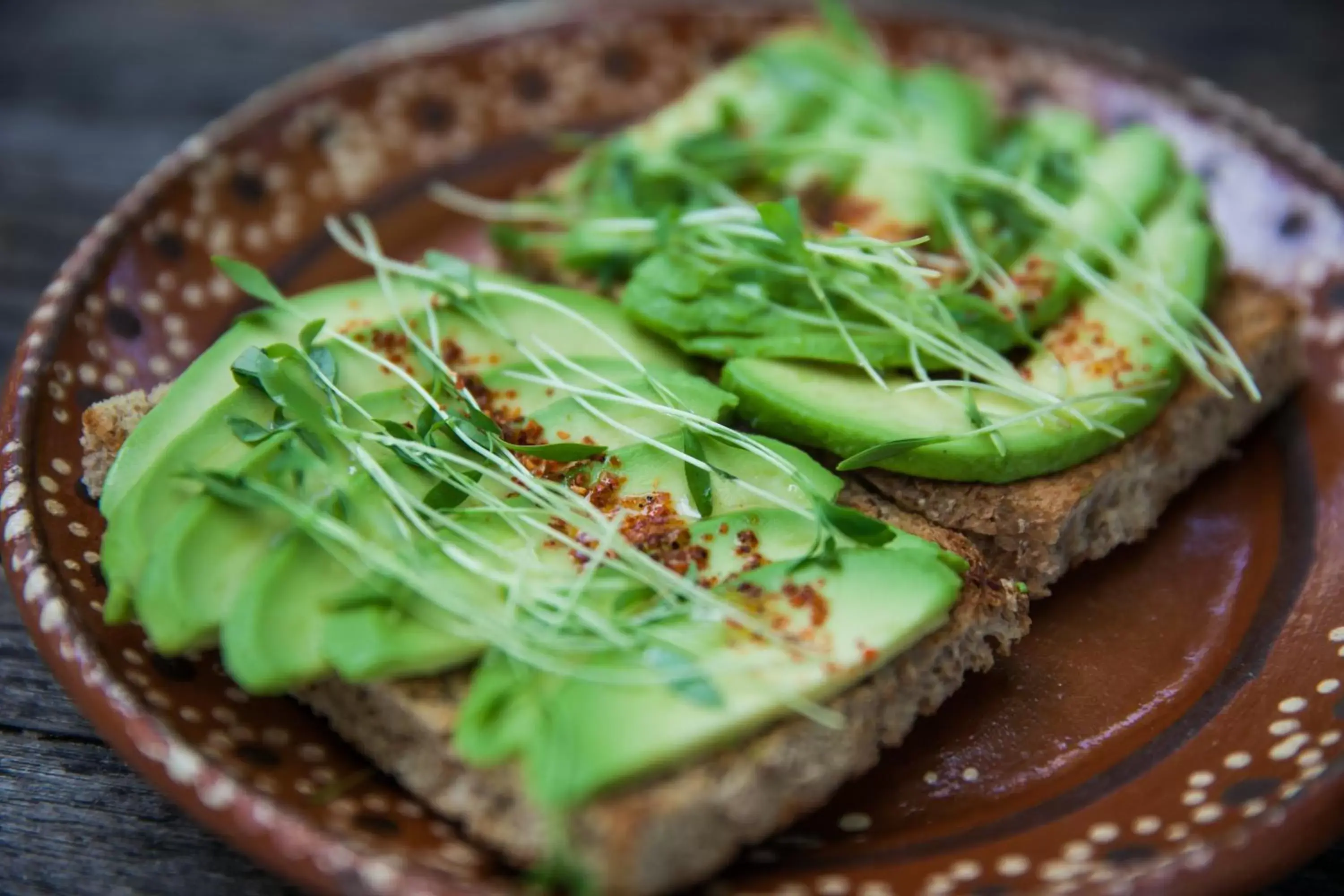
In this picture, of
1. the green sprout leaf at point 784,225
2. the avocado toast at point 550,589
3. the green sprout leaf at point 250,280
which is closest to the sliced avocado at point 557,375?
the avocado toast at point 550,589

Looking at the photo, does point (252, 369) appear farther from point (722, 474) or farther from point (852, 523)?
point (852, 523)

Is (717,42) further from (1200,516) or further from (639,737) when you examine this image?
(639,737)

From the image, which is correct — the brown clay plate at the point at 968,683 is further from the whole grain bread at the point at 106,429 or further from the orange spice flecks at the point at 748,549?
the orange spice flecks at the point at 748,549

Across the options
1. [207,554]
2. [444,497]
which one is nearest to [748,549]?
[444,497]

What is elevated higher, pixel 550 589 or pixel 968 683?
pixel 550 589

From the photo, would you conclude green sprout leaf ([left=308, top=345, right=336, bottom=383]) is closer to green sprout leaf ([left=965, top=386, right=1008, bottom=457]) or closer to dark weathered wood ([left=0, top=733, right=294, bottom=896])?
dark weathered wood ([left=0, top=733, right=294, bottom=896])

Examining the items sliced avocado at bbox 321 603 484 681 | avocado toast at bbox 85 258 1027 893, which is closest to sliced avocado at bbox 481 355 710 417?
avocado toast at bbox 85 258 1027 893
